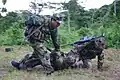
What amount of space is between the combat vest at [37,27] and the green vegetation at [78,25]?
511cm

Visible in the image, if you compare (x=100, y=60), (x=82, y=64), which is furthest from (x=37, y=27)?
(x=100, y=60)

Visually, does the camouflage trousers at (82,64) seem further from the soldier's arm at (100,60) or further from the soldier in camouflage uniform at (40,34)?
the soldier in camouflage uniform at (40,34)

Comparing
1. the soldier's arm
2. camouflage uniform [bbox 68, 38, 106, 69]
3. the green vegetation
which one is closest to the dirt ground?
the soldier's arm

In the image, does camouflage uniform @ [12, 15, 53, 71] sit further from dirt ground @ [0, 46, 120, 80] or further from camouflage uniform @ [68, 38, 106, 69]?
camouflage uniform @ [68, 38, 106, 69]

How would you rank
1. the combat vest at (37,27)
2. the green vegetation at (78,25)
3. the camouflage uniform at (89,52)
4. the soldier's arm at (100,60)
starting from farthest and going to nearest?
the green vegetation at (78,25), the soldier's arm at (100,60), the camouflage uniform at (89,52), the combat vest at (37,27)

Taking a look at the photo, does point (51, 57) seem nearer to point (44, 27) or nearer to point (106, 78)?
point (44, 27)

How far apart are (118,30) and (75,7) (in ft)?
38.7

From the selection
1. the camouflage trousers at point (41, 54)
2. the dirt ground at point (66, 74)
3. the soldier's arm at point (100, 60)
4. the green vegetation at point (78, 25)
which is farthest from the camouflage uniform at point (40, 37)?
the green vegetation at point (78, 25)

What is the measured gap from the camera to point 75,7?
2680 cm

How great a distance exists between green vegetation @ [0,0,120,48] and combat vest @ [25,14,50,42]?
5109 mm

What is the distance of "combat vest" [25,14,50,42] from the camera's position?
8.23m

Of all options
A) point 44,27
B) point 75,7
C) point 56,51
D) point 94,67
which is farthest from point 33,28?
point 75,7

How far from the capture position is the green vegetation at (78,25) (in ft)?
53.1

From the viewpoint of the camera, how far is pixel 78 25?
26.7m
